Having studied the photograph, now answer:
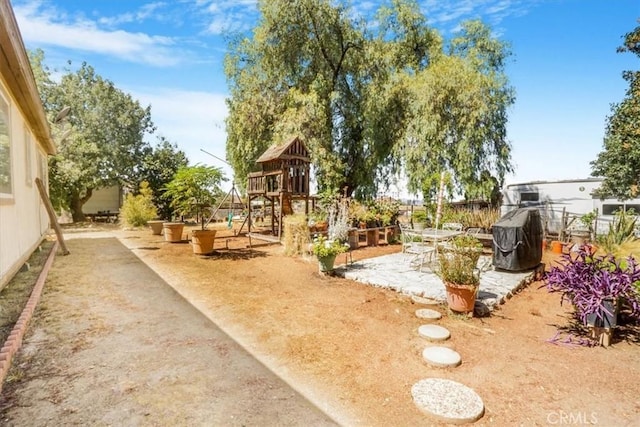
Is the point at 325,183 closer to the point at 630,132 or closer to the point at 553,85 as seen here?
the point at 553,85

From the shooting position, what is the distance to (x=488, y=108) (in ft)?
46.4

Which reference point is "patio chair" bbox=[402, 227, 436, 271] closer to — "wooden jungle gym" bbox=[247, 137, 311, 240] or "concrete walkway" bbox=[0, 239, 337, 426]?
"concrete walkway" bbox=[0, 239, 337, 426]

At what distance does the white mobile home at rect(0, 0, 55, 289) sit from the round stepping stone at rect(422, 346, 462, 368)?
5.81 m

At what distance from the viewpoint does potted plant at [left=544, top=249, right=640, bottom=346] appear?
408 centimetres

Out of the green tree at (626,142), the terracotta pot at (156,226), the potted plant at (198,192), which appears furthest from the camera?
the terracotta pot at (156,226)

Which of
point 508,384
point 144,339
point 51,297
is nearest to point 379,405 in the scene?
point 508,384

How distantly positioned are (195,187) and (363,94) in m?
11.2

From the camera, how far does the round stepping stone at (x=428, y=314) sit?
5008 millimetres

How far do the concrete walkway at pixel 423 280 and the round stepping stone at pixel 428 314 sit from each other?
0.63m

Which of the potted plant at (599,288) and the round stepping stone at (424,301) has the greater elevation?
the potted plant at (599,288)

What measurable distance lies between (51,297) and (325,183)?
13.3 m

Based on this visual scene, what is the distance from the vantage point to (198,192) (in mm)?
10359

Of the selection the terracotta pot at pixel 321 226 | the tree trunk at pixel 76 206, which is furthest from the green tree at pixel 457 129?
the tree trunk at pixel 76 206

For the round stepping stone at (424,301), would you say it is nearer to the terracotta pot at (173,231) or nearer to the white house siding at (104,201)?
the terracotta pot at (173,231)
